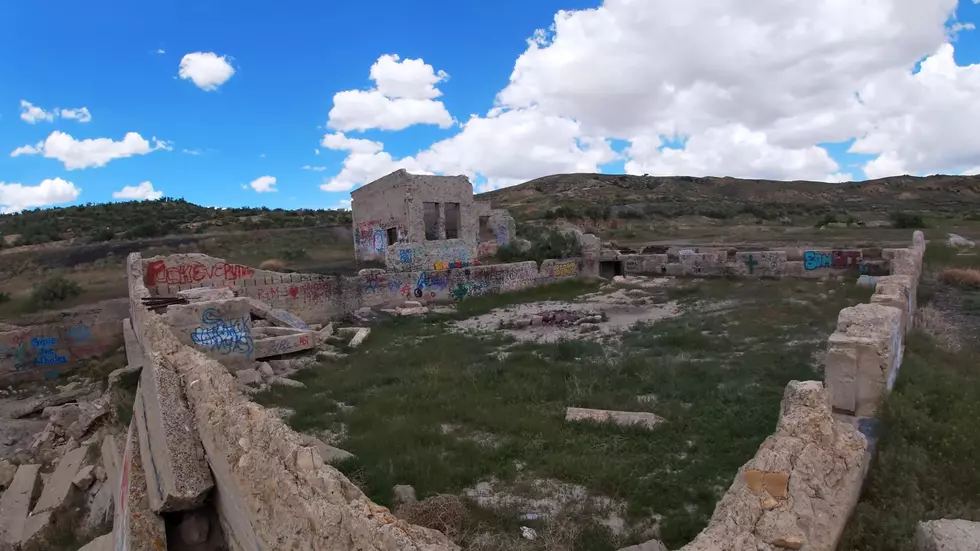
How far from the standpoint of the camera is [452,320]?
51.3ft

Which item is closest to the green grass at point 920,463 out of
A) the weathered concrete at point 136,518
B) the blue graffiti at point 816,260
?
the weathered concrete at point 136,518

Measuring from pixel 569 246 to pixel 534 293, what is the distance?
461cm

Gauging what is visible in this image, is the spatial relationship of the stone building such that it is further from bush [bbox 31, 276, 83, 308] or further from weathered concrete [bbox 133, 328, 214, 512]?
weathered concrete [bbox 133, 328, 214, 512]

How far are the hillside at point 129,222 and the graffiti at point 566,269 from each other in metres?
29.4

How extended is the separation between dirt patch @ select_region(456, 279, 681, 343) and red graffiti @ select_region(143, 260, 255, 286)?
20.9 feet

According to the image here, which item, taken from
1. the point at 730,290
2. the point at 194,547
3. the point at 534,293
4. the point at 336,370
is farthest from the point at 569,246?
the point at 194,547

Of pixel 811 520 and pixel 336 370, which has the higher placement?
pixel 811 520

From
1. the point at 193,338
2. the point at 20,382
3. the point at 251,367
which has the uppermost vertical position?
the point at 193,338

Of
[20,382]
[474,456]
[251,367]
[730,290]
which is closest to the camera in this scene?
[474,456]

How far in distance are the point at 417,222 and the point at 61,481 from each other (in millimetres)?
15390

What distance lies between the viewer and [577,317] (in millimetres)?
14648

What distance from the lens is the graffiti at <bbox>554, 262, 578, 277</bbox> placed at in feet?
69.9

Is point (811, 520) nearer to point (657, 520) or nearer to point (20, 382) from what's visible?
point (657, 520)

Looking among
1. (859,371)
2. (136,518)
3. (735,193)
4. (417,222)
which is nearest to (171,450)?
(136,518)
